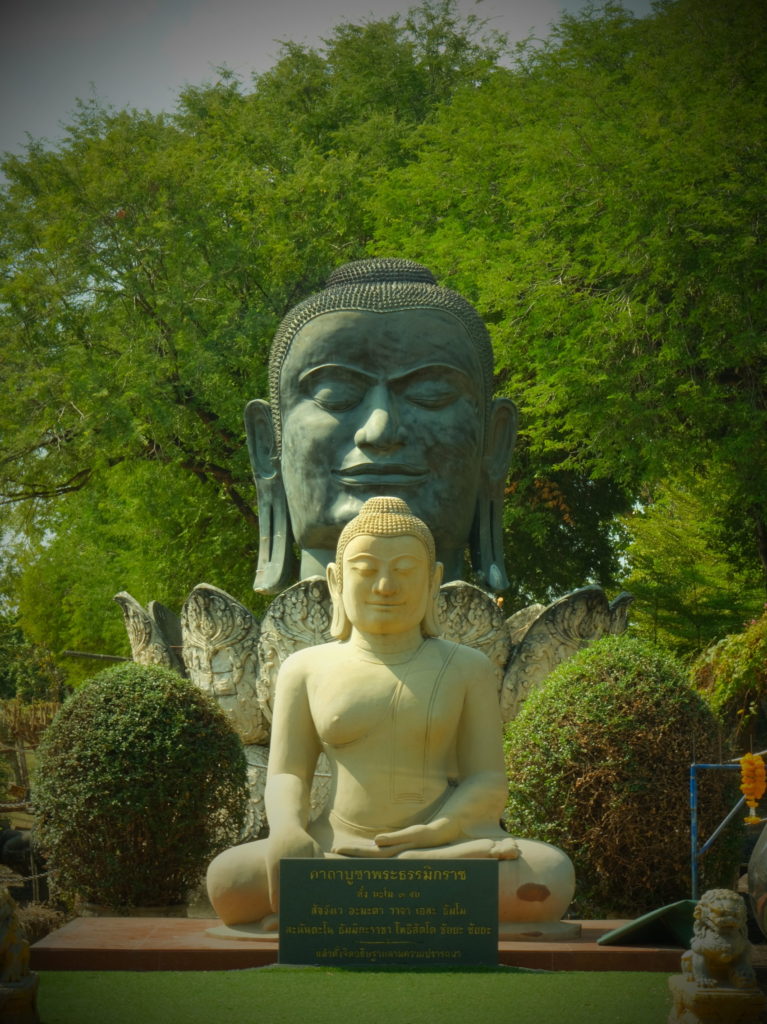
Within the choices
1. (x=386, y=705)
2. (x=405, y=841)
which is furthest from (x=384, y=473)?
(x=405, y=841)

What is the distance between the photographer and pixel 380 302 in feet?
32.9

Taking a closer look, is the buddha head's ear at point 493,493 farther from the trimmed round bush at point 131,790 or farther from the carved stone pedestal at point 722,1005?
the carved stone pedestal at point 722,1005

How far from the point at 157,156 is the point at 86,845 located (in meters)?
12.4

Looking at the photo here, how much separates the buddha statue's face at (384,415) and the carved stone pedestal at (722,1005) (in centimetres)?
546

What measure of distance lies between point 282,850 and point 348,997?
112 centimetres

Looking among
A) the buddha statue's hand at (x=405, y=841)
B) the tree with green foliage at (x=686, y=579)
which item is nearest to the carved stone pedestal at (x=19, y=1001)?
the buddha statue's hand at (x=405, y=841)

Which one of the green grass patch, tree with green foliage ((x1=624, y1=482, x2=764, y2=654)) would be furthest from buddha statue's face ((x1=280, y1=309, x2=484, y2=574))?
tree with green foliage ((x1=624, y1=482, x2=764, y2=654))

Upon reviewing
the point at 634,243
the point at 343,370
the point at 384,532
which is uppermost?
the point at 634,243

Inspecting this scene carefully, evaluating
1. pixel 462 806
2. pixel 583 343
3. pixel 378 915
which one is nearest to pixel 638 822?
pixel 462 806

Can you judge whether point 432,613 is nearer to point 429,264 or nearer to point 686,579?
point 429,264

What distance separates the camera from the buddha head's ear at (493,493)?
1076 centimetres

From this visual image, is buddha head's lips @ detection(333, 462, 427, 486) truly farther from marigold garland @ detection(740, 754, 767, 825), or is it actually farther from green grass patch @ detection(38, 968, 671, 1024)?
green grass patch @ detection(38, 968, 671, 1024)

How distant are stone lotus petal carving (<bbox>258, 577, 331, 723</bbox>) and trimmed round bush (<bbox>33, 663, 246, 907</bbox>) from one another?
3.37 feet

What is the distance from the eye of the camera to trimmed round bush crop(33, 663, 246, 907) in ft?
27.7
